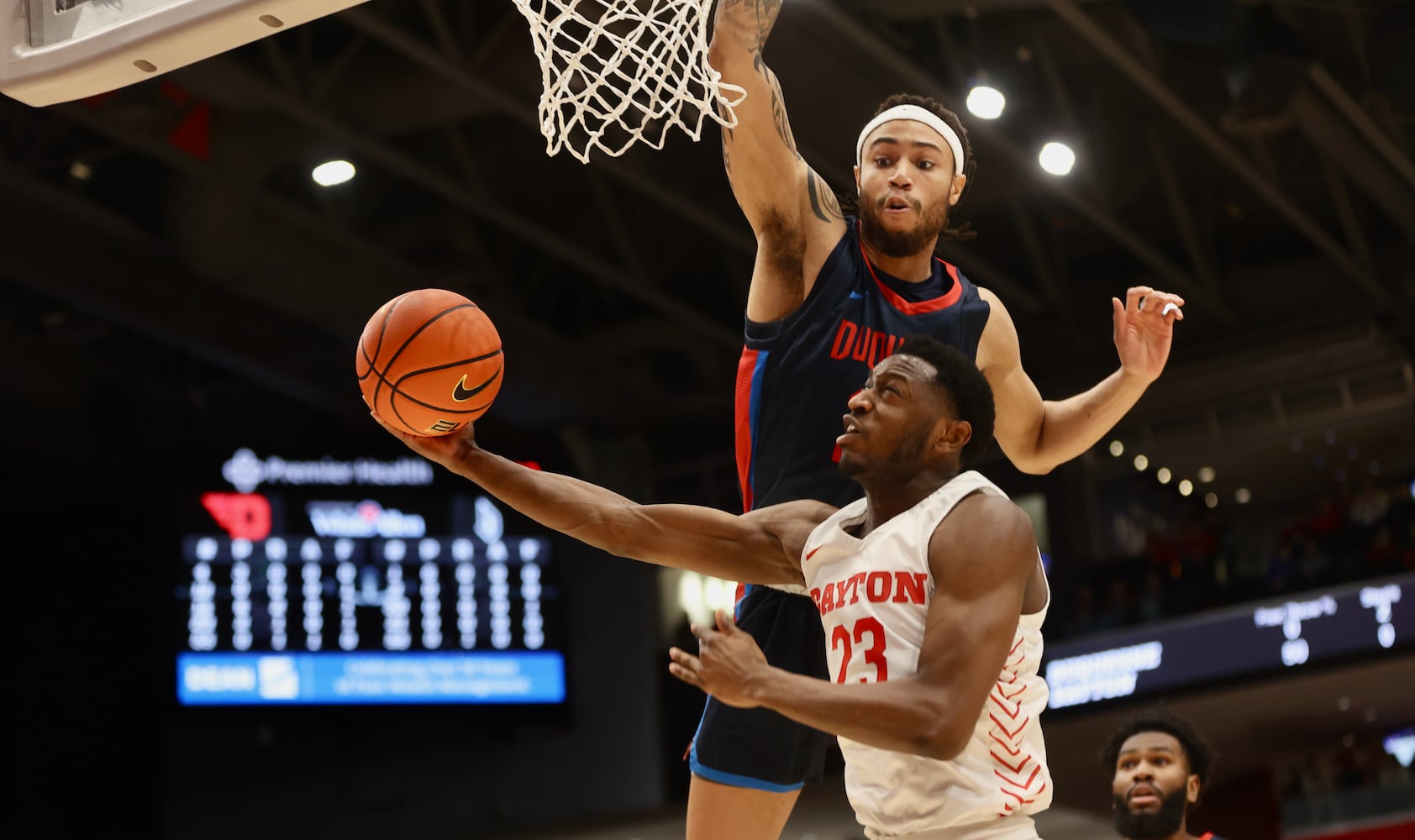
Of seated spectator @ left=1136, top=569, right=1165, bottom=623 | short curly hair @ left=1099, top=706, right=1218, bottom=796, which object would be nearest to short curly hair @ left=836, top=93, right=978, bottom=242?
short curly hair @ left=1099, top=706, right=1218, bottom=796

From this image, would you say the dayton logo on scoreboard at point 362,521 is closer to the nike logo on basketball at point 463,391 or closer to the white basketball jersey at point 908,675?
the nike logo on basketball at point 463,391

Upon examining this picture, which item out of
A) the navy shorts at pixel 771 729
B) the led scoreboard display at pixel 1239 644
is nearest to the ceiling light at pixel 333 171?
the led scoreboard display at pixel 1239 644

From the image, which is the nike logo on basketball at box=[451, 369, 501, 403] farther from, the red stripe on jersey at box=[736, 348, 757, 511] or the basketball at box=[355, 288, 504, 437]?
the red stripe on jersey at box=[736, 348, 757, 511]

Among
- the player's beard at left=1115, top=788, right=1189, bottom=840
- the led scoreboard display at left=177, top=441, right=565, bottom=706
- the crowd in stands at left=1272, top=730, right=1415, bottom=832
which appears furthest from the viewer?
the led scoreboard display at left=177, top=441, right=565, bottom=706

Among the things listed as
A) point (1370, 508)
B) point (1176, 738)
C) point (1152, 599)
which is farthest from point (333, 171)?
point (1370, 508)

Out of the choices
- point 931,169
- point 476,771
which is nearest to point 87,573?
point 476,771

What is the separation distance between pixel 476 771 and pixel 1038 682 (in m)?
14.2

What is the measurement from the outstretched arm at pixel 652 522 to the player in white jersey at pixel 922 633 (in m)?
0.07

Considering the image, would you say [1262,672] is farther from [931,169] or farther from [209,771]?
[931,169]

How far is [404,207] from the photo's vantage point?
1476 centimetres

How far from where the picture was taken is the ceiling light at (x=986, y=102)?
37.7 feet

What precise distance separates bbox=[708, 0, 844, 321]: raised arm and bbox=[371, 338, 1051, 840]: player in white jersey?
1.72ft

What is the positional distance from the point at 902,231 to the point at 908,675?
45.0 inches

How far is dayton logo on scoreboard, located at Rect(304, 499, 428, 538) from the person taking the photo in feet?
42.9
